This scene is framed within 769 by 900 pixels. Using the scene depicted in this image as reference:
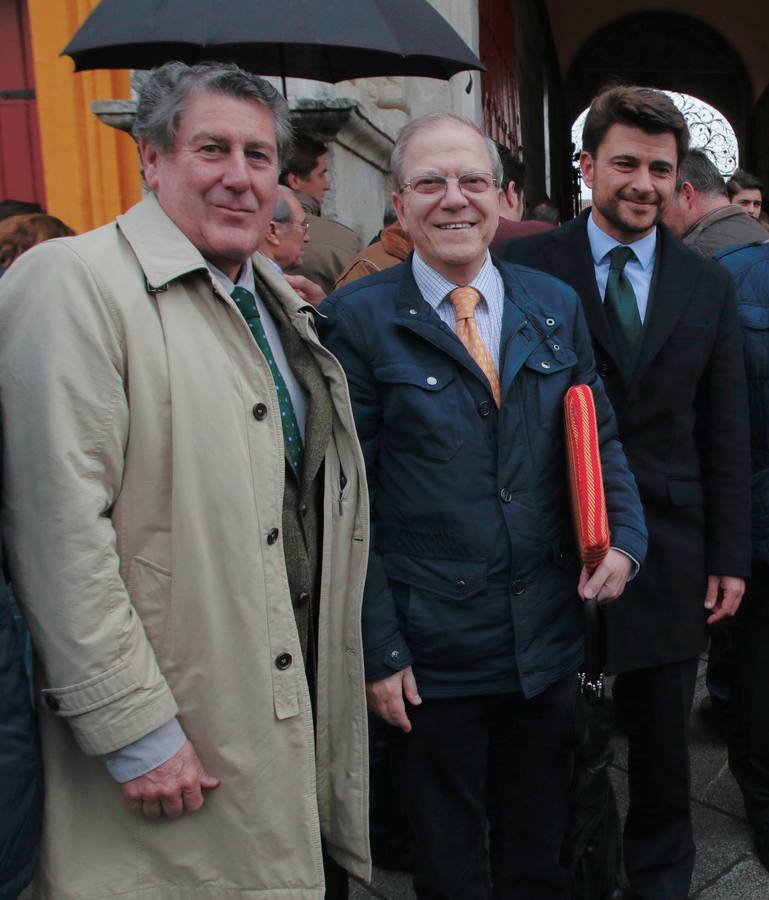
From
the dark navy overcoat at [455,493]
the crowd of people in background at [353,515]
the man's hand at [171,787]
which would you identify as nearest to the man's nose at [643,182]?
the crowd of people in background at [353,515]

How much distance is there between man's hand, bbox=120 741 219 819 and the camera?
1601 millimetres

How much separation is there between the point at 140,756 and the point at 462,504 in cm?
76

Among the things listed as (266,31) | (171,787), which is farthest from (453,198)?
(266,31)

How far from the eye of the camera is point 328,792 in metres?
1.99

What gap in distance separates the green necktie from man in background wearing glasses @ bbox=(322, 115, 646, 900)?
0.18m

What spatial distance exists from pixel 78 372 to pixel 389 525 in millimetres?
743

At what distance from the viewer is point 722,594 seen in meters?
2.51

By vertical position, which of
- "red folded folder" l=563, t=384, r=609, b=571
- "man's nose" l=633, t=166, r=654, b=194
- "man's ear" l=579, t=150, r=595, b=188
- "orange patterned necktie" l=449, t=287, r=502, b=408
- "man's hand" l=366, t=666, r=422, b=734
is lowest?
"man's hand" l=366, t=666, r=422, b=734

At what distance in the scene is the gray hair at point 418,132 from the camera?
207cm

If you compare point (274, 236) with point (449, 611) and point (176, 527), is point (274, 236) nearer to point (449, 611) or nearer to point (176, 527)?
point (449, 611)

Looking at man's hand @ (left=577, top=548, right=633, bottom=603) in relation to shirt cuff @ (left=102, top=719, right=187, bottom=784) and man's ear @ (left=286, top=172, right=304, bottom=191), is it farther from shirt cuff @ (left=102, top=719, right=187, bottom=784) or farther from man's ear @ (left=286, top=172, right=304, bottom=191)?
man's ear @ (left=286, top=172, right=304, bottom=191)

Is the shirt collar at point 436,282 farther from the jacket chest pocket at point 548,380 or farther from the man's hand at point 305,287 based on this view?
the man's hand at point 305,287

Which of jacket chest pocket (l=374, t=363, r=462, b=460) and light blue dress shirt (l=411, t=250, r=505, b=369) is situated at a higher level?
light blue dress shirt (l=411, t=250, r=505, b=369)

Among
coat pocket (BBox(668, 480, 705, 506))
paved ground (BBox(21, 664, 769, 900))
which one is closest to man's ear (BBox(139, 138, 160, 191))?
coat pocket (BBox(668, 480, 705, 506))
